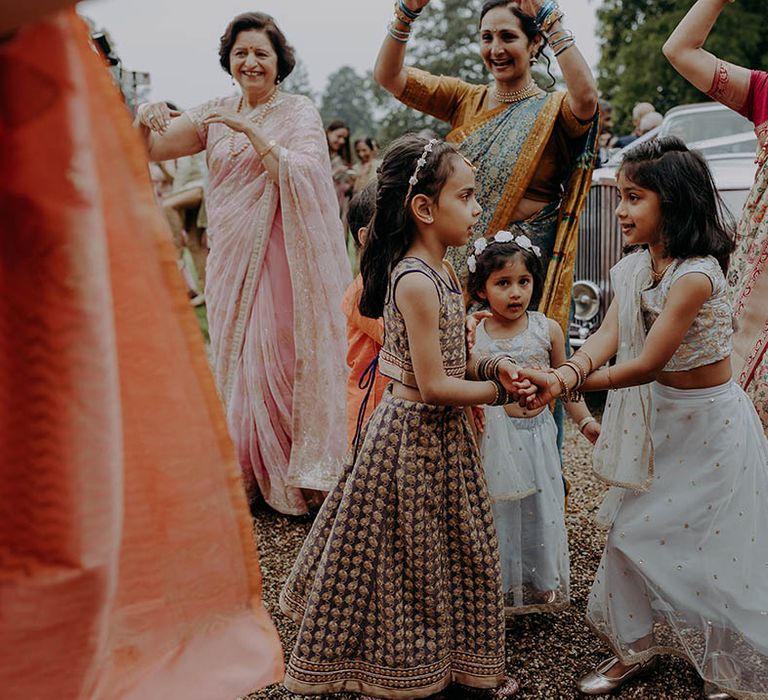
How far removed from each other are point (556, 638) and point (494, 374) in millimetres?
992

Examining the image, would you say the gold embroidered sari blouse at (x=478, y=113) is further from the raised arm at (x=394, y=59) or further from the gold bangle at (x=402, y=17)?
the gold bangle at (x=402, y=17)

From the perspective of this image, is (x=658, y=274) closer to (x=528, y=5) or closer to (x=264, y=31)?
(x=528, y=5)

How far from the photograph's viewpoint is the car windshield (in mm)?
6246

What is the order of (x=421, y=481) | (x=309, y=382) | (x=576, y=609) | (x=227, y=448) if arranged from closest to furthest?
(x=227, y=448)
(x=421, y=481)
(x=576, y=609)
(x=309, y=382)

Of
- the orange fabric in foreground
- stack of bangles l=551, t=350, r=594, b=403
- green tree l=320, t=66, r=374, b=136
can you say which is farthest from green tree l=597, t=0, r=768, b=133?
green tree l=320, t=66, r=374, b=136

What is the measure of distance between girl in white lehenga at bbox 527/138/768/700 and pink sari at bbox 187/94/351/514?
1.59 metres

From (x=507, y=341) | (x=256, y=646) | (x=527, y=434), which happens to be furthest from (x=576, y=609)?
(x=256, y=646)

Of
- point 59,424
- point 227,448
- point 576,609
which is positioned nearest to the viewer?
point 59,424

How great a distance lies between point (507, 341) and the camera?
2527 mm

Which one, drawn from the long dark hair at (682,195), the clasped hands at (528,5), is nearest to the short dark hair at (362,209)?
the clasped hands at (528,5)

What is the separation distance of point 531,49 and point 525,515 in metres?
1.60

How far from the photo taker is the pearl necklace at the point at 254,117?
11.7ft

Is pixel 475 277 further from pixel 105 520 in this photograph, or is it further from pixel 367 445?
pixel 105 520

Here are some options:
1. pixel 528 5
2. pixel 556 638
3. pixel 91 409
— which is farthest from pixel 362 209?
pixel 91 409
